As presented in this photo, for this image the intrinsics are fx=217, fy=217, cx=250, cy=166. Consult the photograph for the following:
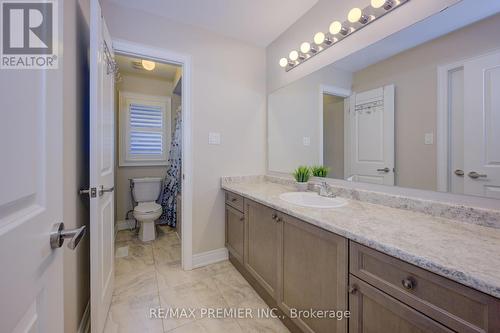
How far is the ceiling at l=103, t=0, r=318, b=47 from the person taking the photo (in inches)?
70.6

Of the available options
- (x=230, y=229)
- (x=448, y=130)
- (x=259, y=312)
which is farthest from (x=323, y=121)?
(x=259, y=312)

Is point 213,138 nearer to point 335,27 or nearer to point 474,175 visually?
point 335,27

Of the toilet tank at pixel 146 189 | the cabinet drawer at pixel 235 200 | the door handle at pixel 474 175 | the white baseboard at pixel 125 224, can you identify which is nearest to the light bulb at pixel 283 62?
the cabinet drawer at pixel 235 200

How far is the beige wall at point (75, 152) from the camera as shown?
3.51ft

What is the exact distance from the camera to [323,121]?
1.84 m

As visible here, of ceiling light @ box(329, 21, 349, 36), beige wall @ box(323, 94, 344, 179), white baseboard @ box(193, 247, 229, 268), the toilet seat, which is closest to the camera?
ceiling light @ box(329, 21, 349, 36)

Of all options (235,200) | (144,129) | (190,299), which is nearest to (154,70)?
(144,129)

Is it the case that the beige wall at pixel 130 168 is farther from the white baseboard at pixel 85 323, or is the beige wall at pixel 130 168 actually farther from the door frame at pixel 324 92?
the door frame at pixel 324 92

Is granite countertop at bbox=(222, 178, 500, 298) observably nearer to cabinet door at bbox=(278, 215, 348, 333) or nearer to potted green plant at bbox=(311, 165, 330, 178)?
cabinet door at bbox=(278, 215, 348, 333)

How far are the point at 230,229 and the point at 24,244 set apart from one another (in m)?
1.82

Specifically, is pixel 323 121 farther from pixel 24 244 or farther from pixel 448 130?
pixel 24 244

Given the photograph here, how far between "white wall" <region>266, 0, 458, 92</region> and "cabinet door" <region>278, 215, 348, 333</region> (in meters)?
1.26

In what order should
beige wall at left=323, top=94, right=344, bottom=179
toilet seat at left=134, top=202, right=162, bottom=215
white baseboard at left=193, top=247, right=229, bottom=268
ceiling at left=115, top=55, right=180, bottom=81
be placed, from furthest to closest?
ceiling at left=115, top=55, right=180, bottom=81 → toilet seat at left=134, top=202, right=162, bottom=215 → white baseboard at left=193, top=247, right=229, bottom=268 → beige wall at left=323, top=94, right=344, bottom=179

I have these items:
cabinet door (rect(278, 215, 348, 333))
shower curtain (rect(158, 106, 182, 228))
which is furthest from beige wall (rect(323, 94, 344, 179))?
shower curtain (rect(158, 106, 182, 228))
